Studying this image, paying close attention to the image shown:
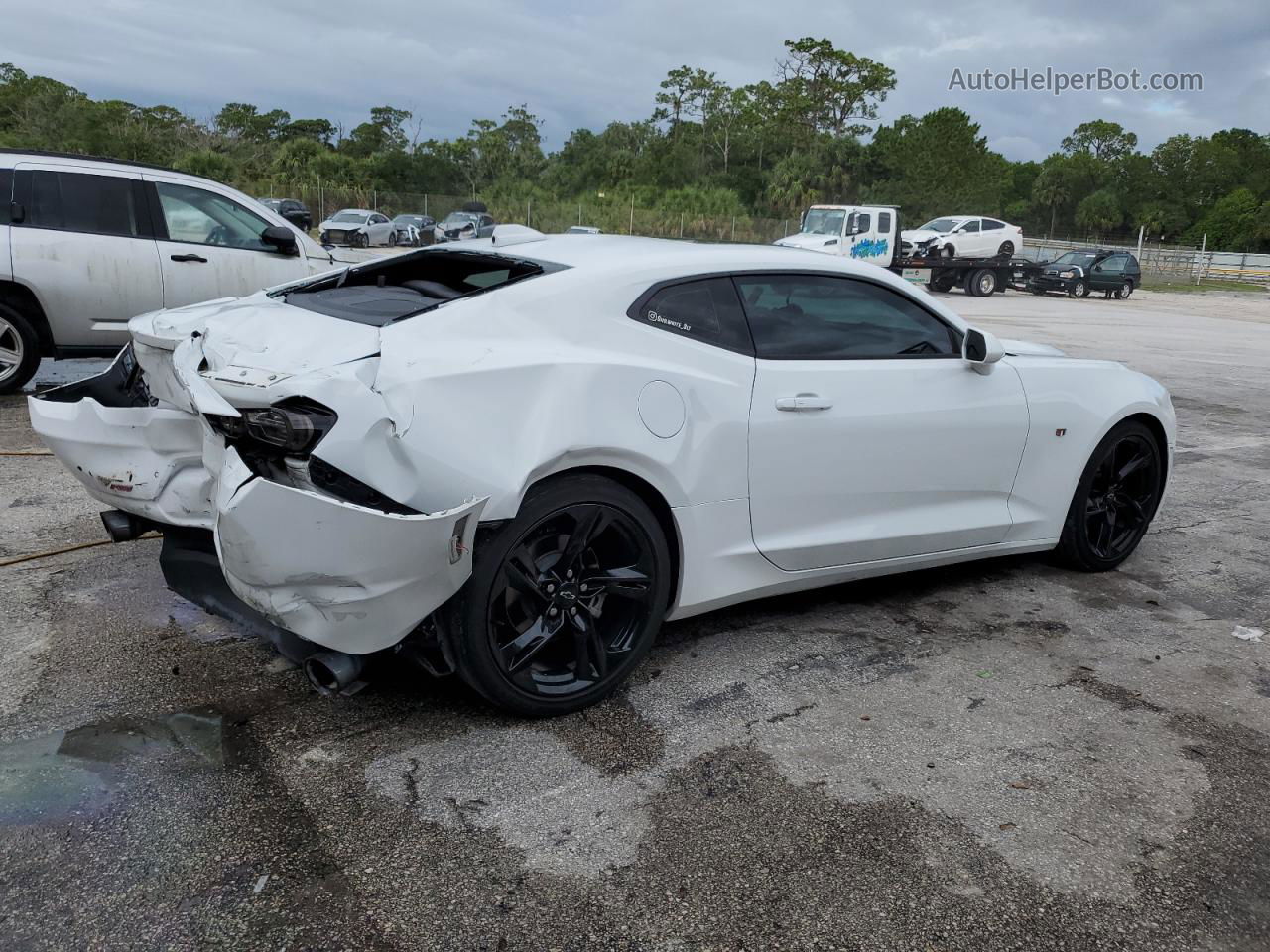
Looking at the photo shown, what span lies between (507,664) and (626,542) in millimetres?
535

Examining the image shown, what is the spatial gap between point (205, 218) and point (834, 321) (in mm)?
5901

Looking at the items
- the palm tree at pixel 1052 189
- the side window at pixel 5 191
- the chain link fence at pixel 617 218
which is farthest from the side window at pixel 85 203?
the palm tree at pixel 1052 189

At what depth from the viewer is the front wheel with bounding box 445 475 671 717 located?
9.86 feet

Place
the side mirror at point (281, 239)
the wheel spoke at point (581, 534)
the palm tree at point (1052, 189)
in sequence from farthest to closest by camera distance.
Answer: the palm tree at point (1052, 189)
the side mirror at point (281, 239)
the wheel spoke at point (581, 534)

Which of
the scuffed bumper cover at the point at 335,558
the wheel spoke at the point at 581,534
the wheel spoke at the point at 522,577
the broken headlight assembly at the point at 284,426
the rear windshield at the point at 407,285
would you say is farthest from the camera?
the rear windshield at the point at 407,285

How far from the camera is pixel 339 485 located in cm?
280

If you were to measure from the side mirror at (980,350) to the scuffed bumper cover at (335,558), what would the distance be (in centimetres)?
233

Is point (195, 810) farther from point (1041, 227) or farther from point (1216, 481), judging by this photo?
point (1041, 227)

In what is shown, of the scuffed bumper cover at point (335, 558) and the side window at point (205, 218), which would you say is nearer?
the scuffed bumper cover at point (335, 558)

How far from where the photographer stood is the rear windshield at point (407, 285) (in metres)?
3.36

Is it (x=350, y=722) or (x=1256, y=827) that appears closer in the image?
(x=1256, y=827)

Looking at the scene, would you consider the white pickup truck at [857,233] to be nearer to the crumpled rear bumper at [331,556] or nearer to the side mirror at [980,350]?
the side mirror at [980,350]

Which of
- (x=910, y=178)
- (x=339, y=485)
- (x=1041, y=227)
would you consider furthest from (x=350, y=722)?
(x=1041, y=227)

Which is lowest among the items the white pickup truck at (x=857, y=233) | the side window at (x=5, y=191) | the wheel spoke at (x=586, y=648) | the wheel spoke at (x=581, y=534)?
the wheel spoke at (x=586, y=648)
